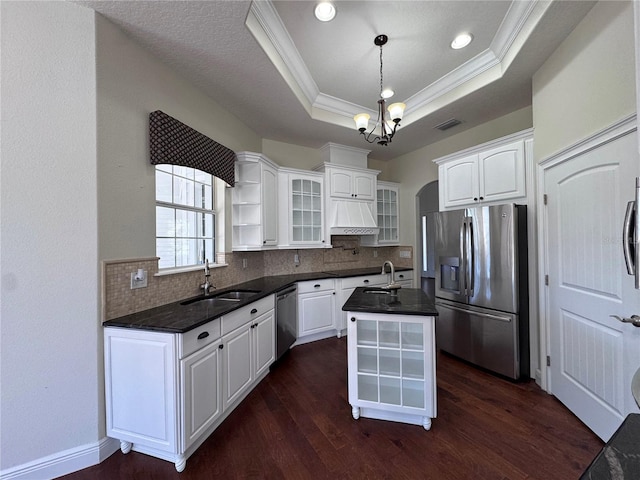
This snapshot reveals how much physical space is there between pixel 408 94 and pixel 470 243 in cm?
196

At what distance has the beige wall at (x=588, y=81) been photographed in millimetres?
1594

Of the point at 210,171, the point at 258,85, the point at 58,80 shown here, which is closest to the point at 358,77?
the point at 258,85

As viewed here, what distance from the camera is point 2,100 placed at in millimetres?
1517

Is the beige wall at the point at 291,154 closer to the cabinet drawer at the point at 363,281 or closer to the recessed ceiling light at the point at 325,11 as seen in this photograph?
the cabinet drawer at the point at 363,281

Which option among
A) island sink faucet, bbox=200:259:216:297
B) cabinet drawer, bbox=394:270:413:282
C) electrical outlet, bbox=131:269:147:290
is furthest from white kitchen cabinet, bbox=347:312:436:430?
cabinet drawer, bbox=394:270:413:282

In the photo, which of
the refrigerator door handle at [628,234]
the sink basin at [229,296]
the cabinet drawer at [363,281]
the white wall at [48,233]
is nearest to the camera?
the refrigerator door handle at [628,234]

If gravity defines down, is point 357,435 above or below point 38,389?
below

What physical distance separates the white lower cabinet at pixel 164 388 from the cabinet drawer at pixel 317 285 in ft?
5.45

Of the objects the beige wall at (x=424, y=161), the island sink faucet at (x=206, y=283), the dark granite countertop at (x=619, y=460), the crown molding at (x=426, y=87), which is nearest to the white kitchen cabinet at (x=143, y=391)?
the island sink faucet at (x=206, y=283)

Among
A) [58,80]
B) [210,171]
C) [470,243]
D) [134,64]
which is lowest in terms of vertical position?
[470,243]

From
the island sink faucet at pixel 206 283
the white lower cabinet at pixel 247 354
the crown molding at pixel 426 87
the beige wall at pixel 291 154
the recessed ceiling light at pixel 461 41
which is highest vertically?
the recessed ceiling light at pixel 461 41

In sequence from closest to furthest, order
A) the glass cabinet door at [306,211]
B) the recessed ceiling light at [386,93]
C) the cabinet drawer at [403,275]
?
1. the recessed ceiling light at [386,93]
2. the glass cabinet door at [306,211]
3. the cabinet drawer at [403,275]

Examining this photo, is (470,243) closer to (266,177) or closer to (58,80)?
(266,177)

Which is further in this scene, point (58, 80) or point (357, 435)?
point (357, 435)
